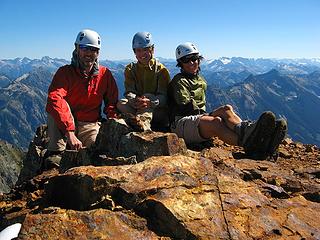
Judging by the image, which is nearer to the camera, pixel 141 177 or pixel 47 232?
pixel 47 232

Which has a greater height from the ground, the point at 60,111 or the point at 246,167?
the point at 60,111

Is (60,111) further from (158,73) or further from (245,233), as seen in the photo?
(245,233)

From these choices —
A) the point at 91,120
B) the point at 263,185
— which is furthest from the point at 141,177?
the point at 91,120

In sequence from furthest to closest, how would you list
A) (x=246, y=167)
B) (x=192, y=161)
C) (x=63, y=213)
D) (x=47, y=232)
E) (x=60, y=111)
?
(x=60, y=111)
(x=246, y=167)
(x=192, y=161)
(x=63, y=213)
(x=47, y=232)

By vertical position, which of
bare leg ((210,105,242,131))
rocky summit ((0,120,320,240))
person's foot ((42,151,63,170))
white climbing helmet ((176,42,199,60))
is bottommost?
person's foot ((42,151,63,170))

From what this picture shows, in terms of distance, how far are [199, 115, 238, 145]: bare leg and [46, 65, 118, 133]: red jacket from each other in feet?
11.3

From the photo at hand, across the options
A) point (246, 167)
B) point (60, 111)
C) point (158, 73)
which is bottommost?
point (246, 167)

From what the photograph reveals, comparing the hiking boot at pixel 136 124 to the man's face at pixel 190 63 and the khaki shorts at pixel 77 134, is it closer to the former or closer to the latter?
the khaki shorts at pixel 77 134

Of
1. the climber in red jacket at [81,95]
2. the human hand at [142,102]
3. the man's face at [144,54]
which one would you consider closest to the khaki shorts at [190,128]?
the human hand at [142,102]

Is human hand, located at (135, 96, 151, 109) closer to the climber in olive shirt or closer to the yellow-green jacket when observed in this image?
the yellow-green jacket

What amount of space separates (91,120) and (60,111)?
202cm

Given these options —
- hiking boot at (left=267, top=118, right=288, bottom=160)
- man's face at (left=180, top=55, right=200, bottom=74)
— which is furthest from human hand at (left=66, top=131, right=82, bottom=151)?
hiking boot at (left=267, top=118, right=288, bottom=160)

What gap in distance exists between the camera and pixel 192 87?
1371cm

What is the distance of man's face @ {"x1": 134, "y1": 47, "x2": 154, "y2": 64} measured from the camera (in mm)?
13721
